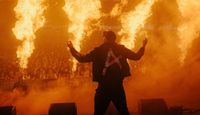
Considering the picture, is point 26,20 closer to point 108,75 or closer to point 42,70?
point 42,70

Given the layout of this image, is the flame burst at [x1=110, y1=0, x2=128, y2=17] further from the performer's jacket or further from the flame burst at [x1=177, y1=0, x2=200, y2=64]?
the performer's jacket

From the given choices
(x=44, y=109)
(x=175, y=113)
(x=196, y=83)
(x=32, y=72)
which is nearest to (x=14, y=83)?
(x=32, y=72)

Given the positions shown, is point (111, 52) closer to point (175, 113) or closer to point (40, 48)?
point (175, 113)

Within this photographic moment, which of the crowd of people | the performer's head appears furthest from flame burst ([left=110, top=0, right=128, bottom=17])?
the performer's head

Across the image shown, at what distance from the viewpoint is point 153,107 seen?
10242 mm

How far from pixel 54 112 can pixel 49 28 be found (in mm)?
19254

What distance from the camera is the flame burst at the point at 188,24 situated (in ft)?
60.5

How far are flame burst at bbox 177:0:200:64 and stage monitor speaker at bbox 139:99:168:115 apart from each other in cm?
830

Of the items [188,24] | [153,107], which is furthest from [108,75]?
[188,24]

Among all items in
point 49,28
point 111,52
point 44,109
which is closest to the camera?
point 111,52

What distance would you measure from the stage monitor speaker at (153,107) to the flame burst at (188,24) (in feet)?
27.2

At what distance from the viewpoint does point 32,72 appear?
62.6 feet

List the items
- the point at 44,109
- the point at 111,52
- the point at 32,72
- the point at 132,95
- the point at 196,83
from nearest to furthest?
the point at 111,52
the point at 44,109
the point at 132,95
the point at 196,83
the point at 32,72

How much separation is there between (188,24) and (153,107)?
9.66 m
